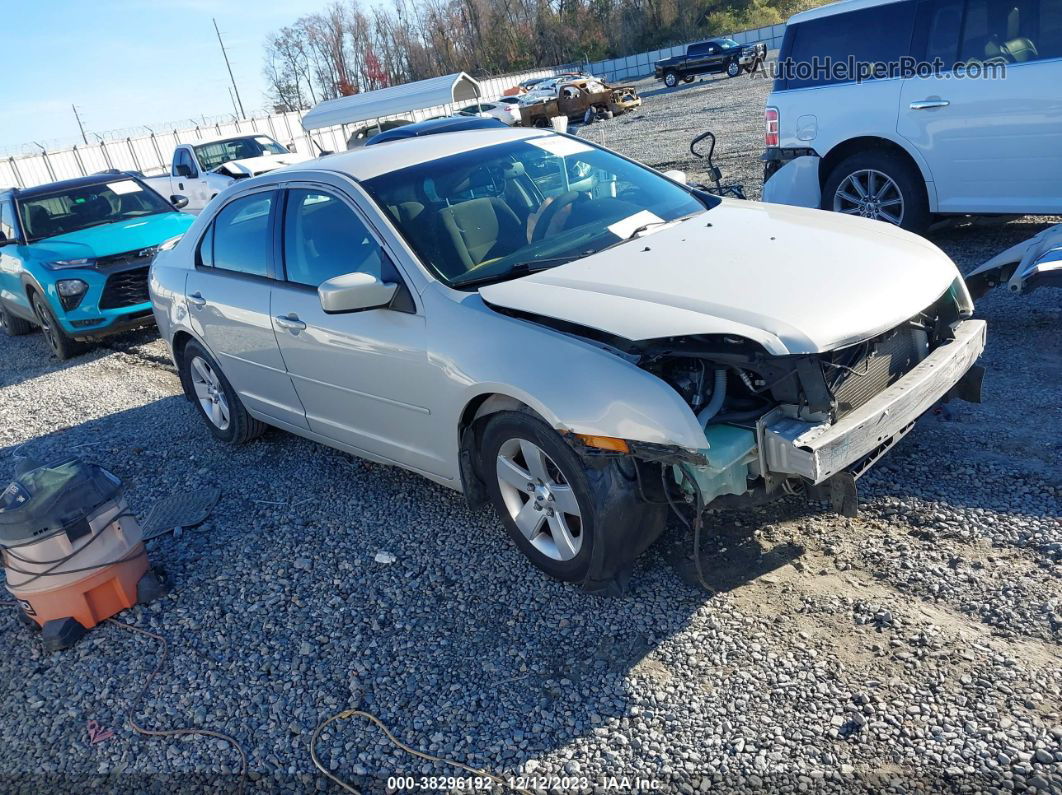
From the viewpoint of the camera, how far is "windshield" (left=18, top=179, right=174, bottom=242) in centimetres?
959

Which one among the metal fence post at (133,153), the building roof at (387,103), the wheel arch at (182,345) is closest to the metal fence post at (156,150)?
the metal fence post at (133,153)

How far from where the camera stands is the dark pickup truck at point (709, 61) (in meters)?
39.3

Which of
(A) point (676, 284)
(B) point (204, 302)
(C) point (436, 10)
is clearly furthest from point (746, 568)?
(C) point (436, 10)

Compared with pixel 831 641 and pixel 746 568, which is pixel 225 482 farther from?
pixel 831 641

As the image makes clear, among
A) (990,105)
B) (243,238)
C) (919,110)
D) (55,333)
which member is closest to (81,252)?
(55,333)

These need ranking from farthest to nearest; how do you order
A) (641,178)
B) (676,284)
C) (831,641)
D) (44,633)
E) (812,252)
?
1. (641,178)
2. (44,633)
3. (812,252)
4. (676,284)
5. (831,641)

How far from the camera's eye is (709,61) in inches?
1570

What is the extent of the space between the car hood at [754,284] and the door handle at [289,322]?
50.7 inches

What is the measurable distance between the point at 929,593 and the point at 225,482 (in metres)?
4.09

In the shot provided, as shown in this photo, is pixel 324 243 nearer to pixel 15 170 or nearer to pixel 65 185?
pixel 65 185

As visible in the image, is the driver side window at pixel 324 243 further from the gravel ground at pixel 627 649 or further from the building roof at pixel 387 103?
the building roof at pixel 387 103

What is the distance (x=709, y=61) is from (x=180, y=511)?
40.3 meters

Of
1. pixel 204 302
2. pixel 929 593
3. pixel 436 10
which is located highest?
pixel 436 10

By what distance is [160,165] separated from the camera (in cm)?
3844
